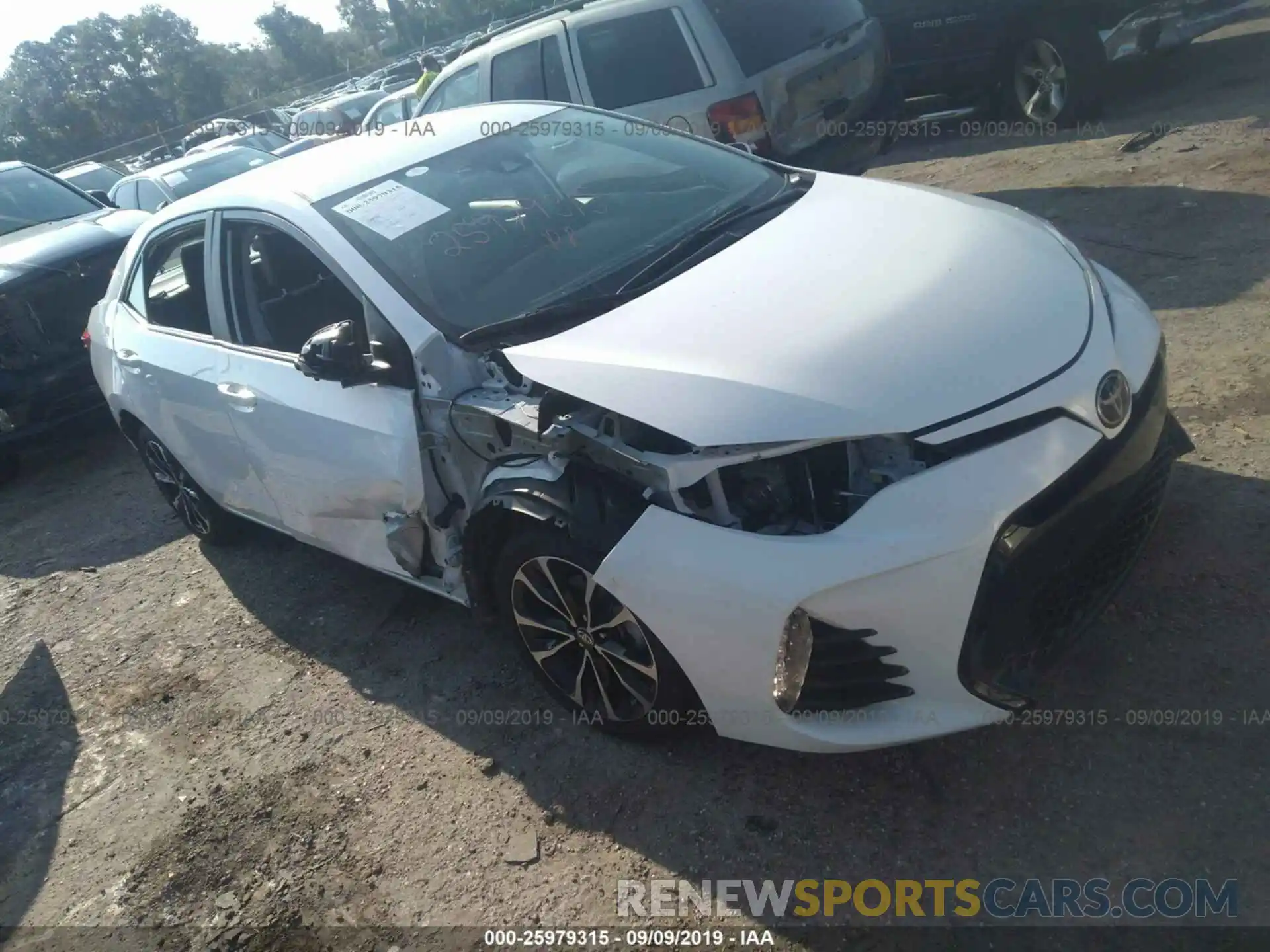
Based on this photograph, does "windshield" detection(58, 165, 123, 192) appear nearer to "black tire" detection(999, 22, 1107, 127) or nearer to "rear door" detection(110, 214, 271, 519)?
"rear door" detection(110, 214, 271, 519)

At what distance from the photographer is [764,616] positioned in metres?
2.30

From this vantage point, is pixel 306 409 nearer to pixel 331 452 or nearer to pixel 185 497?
pixel 331 452

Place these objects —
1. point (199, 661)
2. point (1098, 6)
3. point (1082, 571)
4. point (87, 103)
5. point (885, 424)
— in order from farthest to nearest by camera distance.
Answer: point (87, 103)
point (1098, 6)
point (199, 661)
point (1082, 571)
point (885, 424)

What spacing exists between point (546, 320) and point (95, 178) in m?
12.8

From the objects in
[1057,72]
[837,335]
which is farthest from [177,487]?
[1057,72]

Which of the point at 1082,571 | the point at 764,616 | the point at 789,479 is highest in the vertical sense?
the point at 789,479

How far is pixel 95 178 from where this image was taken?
1309cm

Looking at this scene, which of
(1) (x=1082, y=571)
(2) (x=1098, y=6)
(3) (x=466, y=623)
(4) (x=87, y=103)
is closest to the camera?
(1) (x=1082, y=571)

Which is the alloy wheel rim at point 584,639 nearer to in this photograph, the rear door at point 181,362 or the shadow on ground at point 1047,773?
the shadow on ground at point 1047,773

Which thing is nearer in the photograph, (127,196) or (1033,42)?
(1033,42)

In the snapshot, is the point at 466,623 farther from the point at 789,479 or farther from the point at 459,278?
the point at 789,479

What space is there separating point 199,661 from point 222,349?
1360mm

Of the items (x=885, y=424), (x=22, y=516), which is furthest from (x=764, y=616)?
(x=22, y=516)

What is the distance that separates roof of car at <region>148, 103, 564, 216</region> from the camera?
141 inches
